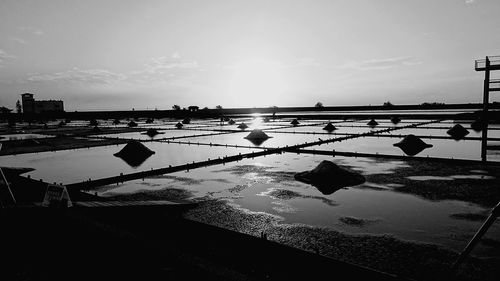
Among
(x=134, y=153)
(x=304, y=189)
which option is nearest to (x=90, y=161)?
(x=134, y=153)

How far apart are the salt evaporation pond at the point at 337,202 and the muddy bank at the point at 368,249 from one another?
0.33m

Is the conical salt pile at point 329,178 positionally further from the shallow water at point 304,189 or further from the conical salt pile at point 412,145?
the conical salt pile at point 412,145

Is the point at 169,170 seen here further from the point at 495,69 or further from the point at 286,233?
the point at 495,69

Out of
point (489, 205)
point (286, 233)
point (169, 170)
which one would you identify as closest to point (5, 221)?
point (286, 233)

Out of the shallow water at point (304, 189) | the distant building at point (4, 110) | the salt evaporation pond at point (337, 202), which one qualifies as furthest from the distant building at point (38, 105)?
the salt evaporation pond at point (337, 202)

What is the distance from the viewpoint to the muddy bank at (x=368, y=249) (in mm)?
4336

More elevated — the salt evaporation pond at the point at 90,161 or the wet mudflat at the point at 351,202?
→ the salt evaporation pond at the point at 90,161

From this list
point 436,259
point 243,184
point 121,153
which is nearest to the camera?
point 436,259

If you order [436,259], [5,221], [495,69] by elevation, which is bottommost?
[436,259]

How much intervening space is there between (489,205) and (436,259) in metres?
3.84

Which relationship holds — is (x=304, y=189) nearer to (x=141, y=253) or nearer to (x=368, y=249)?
(x=368, y=249)

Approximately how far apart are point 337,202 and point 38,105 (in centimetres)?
12078

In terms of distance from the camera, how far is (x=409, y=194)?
27.5 feet

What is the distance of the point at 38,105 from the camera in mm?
105312
